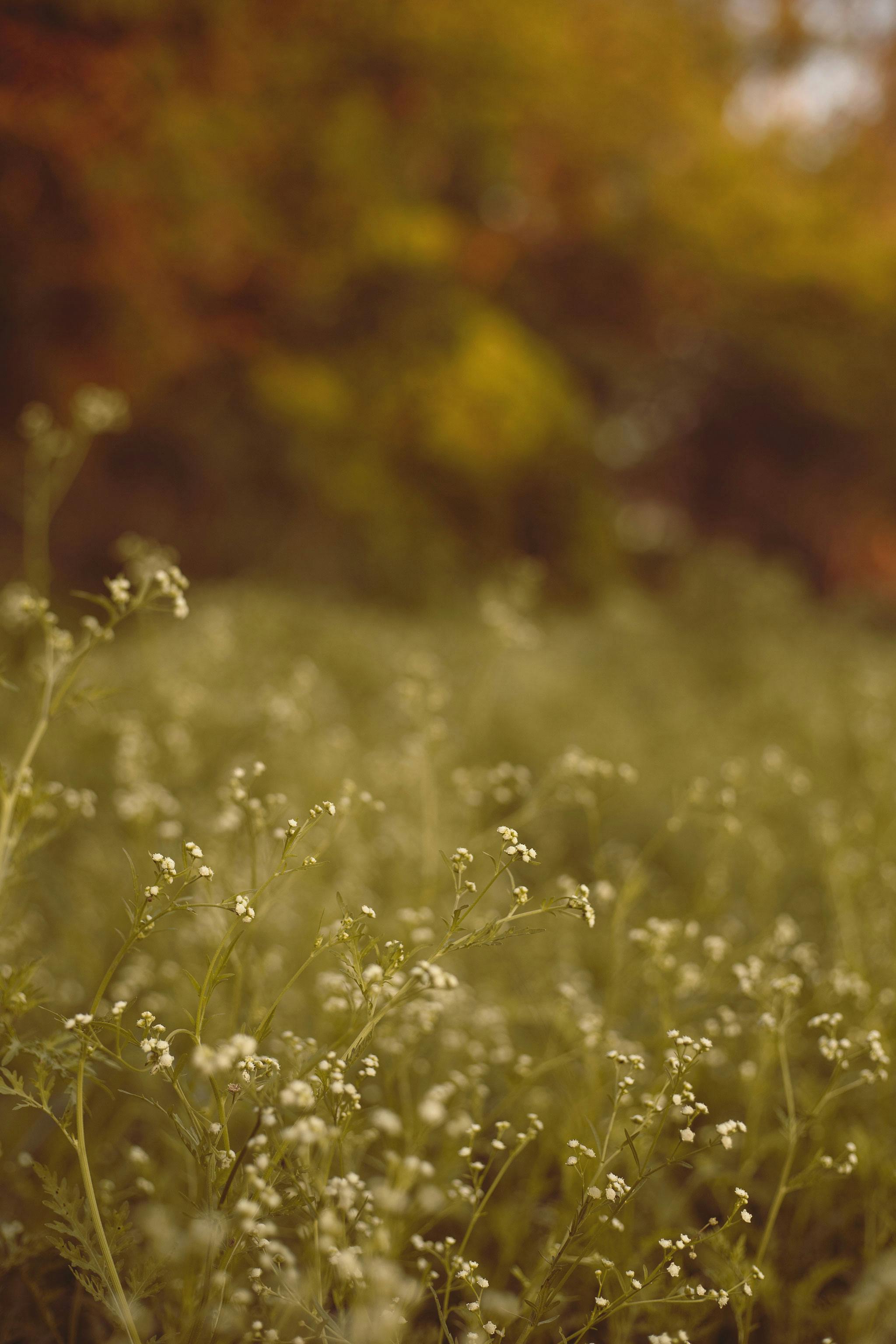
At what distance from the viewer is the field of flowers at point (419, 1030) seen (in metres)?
1.35

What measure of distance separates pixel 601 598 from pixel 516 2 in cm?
510

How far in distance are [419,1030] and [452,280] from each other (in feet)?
29.1

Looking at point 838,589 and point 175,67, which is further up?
point 175,67

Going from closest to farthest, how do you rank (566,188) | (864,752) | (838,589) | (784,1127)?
(784,1127), (864,752), (566,188), (838,589)

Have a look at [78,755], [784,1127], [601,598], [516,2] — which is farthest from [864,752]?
[516,2]

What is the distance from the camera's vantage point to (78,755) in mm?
4098

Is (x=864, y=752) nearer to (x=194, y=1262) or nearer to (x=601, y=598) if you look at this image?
(x=194, y=1262)

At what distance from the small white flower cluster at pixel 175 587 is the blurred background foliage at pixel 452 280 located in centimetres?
495

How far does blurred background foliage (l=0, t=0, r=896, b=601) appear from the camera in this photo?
606 centimetres

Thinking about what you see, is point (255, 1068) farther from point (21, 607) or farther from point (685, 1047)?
point (21, 607)

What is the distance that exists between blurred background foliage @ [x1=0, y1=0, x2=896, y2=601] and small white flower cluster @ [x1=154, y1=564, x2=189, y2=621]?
16.2 ft

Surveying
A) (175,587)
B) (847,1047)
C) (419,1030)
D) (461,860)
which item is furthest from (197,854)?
(847,1047)

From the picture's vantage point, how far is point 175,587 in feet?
5.20

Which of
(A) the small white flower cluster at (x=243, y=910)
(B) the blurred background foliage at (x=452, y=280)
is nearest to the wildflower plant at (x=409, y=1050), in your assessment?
(A) the small white flower cluster at (x=243, y=910)
